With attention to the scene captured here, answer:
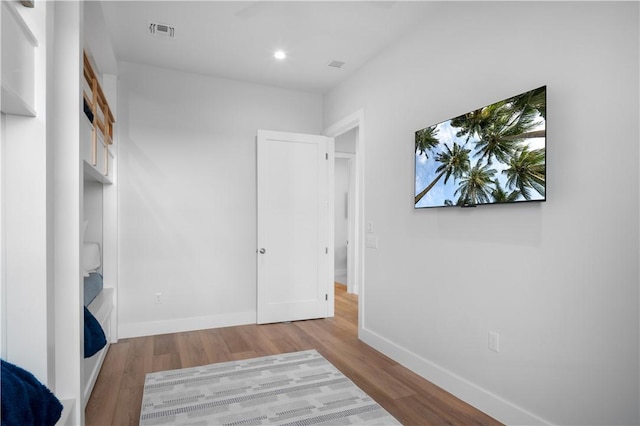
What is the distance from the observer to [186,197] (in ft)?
12.5

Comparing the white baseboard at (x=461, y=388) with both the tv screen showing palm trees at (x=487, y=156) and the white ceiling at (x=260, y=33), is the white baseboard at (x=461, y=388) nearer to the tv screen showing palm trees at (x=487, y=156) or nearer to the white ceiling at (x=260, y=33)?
the tv screen showing palm trees at (x=487, y=156)

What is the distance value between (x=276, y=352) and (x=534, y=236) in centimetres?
224

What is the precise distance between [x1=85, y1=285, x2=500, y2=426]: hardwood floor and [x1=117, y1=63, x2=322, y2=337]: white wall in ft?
1.08

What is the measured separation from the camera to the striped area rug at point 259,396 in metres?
2.12

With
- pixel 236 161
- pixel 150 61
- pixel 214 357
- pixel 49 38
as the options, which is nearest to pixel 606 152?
pixel 49 38

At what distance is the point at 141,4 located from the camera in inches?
103

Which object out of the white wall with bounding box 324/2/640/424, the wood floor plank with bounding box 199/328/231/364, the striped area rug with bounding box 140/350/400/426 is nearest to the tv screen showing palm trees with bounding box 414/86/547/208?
the white wall with bounding box 324/2/640/424

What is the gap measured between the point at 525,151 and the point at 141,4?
8.87ft

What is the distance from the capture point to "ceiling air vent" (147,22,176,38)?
2891 millimetres

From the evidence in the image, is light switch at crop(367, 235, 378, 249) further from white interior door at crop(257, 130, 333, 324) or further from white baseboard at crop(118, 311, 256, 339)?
white baseboard at crop(118, 311, 256, 339)

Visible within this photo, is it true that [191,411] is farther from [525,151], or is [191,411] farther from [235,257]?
[525,151]

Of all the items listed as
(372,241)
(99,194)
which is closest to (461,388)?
(372,241)

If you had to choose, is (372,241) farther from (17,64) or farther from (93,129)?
(17,64)

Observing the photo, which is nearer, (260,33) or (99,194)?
(260,33)
